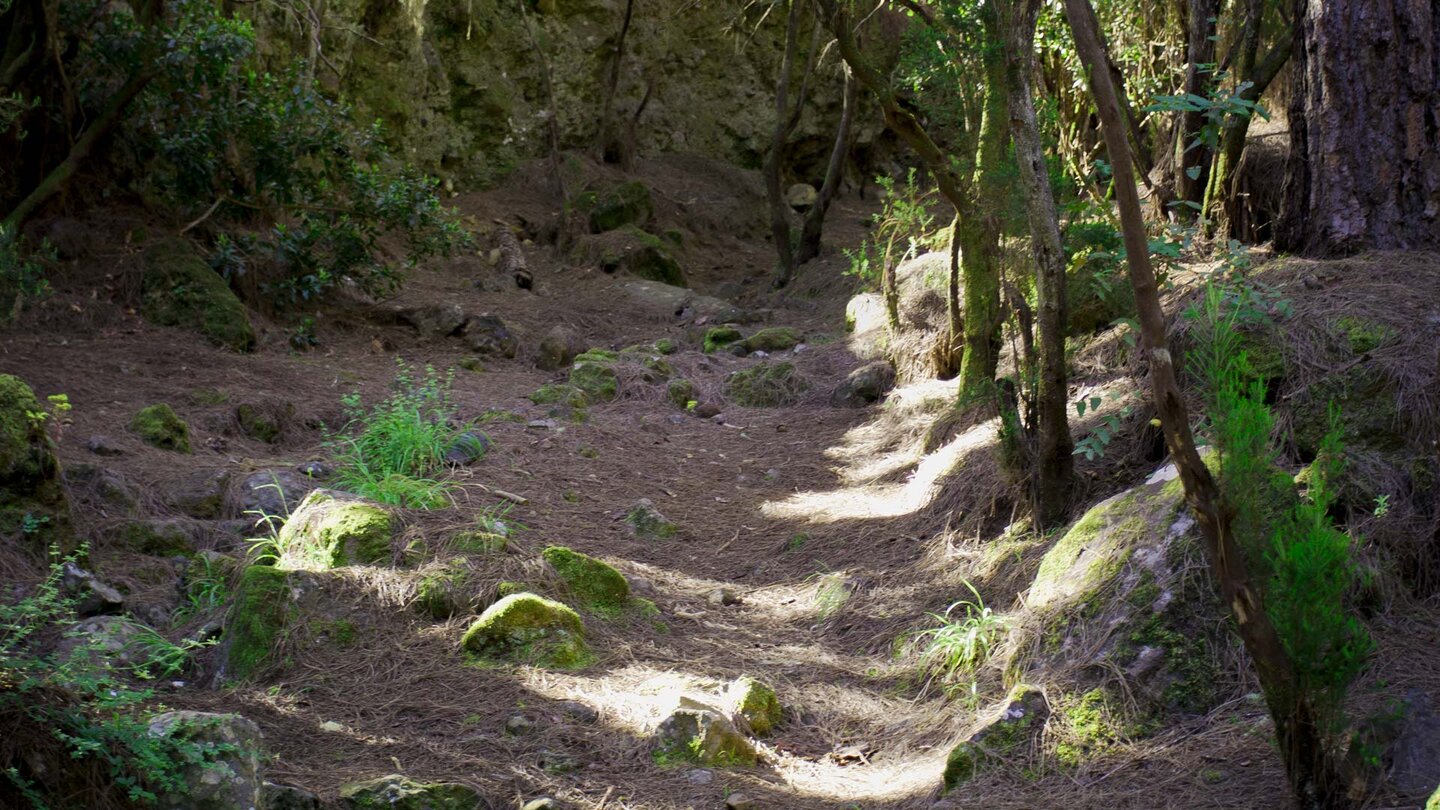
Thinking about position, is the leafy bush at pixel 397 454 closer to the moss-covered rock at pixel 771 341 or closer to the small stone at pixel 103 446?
the small stone at pixel 103 446

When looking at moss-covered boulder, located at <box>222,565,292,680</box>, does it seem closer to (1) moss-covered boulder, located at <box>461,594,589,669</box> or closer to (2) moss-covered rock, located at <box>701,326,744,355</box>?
(1) moss-covered boulder, located at <box>461,594,589,669</box>

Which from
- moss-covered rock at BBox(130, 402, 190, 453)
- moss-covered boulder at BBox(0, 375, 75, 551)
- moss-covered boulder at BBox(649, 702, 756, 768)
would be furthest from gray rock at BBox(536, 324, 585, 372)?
moss-covered boulder at BBox(649, 702, 756, 768)

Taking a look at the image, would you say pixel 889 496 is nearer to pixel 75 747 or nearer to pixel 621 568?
pixel 621 568

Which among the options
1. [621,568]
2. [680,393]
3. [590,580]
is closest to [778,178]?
[680,393]

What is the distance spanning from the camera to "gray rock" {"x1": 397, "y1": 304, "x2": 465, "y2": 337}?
32.0 feet

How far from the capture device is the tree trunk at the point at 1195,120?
6047 mm

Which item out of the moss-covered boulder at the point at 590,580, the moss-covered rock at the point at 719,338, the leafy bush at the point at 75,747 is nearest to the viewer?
the leafy bush at the point at 75,747

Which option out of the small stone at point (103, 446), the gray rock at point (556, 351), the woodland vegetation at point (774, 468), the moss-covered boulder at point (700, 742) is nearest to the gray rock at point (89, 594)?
the woodland vegetation at point (774, 468)

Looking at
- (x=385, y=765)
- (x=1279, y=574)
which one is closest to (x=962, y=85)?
(x=1279, y=574)

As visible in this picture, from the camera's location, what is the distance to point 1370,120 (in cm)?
468

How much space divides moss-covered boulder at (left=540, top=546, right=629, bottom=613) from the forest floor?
0.12 m

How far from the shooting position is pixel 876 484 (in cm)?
614

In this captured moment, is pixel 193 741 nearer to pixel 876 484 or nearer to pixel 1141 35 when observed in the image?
pixel 876 484

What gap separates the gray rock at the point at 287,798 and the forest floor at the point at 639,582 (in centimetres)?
11
